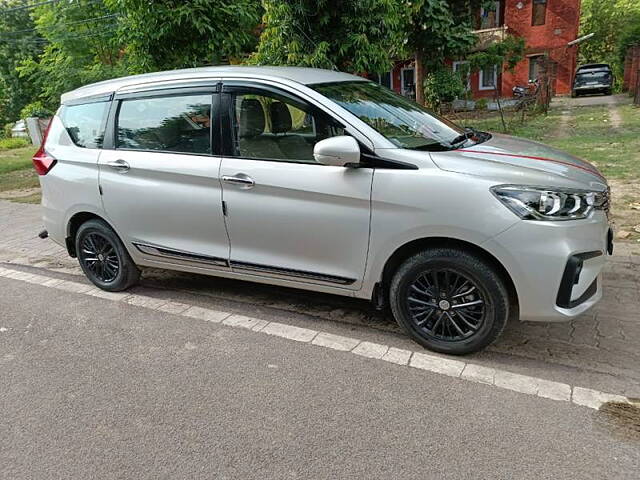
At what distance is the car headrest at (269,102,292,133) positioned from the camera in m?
3.73

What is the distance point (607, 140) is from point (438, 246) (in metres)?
10.1

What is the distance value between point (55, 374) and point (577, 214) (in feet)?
11.4

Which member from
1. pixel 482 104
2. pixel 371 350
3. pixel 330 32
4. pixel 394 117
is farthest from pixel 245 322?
pixel 482 104

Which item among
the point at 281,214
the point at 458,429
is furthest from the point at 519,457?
the point at 281,214

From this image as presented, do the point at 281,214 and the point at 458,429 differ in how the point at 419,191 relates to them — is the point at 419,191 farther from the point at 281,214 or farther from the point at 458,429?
the point at 458,429

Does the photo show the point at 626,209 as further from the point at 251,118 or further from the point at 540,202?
the point at 251,118

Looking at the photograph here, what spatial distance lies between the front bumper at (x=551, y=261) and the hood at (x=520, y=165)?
27cm

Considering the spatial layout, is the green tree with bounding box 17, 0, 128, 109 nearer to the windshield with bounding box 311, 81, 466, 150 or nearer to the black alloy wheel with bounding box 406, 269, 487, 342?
the windshield with bounding box 311, 81, 466, 150

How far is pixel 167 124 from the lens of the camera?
421cm

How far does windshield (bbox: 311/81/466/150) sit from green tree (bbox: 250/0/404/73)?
2372mm

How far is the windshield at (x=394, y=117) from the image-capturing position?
3564mm

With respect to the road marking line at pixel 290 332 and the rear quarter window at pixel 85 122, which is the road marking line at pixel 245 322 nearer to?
the road marking line at pixel 290 332

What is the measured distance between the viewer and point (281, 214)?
3680 millimetres

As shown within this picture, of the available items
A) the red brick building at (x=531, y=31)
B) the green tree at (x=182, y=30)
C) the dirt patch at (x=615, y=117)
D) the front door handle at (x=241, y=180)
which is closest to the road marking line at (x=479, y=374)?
the front door handle at (x=241, y=180)
